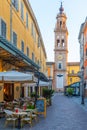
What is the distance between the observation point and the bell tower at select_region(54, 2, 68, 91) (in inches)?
3920

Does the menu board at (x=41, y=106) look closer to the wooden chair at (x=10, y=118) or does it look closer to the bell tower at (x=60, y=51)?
the wooden chair at (x=10, y=118)

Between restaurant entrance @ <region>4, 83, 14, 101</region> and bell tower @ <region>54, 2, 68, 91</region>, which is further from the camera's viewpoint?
bell tower @ <region>54, 2, 68, 91</region>

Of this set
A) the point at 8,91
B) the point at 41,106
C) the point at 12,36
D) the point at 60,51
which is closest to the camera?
the point at 41,106

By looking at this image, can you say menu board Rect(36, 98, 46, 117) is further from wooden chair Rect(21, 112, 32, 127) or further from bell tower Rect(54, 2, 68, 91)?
bell tower Rect(54, 2, 68, 91)

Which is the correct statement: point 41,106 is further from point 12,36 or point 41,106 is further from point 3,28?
point 12,36

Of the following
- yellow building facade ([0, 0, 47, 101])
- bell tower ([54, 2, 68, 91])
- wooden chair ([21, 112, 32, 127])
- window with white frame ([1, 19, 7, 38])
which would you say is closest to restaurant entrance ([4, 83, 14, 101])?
yellow building facade ([0, 0, 47, 101])

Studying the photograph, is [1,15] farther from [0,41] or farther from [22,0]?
Answer: [22,0]

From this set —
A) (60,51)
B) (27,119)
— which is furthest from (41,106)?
(60,51)

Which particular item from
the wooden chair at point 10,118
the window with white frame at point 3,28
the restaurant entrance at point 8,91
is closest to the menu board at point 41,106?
the wooden chair at point 10,118

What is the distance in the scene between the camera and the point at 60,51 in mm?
99562

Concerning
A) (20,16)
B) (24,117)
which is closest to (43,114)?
(24,117)

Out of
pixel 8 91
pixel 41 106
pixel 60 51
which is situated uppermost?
pixel 60 51

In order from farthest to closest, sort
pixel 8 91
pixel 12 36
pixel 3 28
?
1. pixel 8 91
2. pixel 12 36
3. pixel 3 28

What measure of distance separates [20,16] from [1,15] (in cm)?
766
